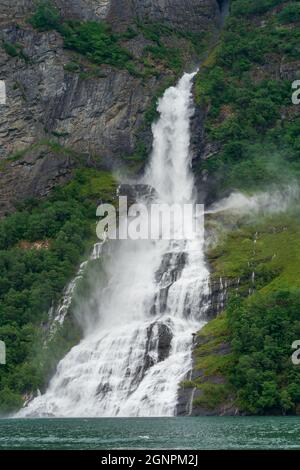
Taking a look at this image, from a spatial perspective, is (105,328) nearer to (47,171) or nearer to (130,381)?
(130,381)

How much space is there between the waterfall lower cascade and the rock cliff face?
22824mm

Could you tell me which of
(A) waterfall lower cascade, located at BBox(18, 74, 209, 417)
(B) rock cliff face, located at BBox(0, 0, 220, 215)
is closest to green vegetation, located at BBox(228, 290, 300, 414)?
(A) waterfall lower cascade, located at BBox(18, 74, 209, 417)

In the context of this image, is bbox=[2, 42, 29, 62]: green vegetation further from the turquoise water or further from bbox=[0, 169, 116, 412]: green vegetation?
the turquoise water

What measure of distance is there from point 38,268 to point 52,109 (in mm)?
35964

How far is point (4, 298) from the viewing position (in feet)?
423

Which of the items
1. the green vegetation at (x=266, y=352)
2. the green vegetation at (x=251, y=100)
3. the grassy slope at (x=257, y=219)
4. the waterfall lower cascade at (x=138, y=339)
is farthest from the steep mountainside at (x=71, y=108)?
the green vegetation at (x=266, y=352)

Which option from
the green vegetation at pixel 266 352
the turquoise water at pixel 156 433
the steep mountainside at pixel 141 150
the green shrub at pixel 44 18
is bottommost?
the turquoise water at pixel 156 433

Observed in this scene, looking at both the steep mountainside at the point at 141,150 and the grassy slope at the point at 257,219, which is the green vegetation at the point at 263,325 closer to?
the grassy slope at the point at 257,219

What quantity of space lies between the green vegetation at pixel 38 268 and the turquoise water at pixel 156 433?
2098cm

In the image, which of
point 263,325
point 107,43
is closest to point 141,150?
point 107,43

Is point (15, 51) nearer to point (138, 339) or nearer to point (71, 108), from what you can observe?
point (71, 108)

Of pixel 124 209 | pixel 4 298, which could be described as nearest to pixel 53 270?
pixel 4 298

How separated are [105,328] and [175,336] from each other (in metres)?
15.8

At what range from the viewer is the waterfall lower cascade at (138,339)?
10425 centimetres
